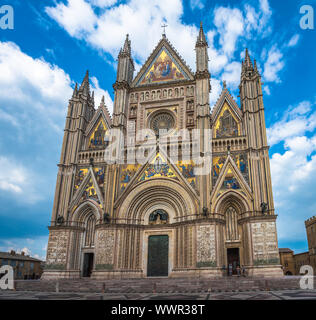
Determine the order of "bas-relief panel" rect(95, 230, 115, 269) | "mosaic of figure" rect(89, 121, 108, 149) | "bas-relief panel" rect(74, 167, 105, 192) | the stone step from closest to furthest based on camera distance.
A: 1. the stone step
2. "bas-relief panel" rect(95, 230, 115, 269)
3. "bas-relief panel" rect(74, 167, 105, 192)
4. "mosaic of figure" rect(89, 121, 108, 149)

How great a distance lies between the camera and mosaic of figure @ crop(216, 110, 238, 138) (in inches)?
961

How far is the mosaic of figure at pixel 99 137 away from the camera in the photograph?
2700 centimetres

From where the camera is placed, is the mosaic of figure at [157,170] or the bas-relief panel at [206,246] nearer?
the bas-relief panel at [206,246]

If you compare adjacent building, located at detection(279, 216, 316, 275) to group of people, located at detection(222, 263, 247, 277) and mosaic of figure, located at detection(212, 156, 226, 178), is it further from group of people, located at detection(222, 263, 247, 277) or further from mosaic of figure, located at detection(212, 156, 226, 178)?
mosaic of figure, located at detection(212, 156, 226, 178)

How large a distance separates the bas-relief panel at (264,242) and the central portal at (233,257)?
5.85 feet

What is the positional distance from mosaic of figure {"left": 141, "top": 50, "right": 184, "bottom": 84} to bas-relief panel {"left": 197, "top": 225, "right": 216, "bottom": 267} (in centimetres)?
1449

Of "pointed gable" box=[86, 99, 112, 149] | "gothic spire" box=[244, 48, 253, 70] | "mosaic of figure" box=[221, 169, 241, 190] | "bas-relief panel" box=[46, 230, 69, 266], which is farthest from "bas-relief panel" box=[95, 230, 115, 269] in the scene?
"gothic spire" box=[244, 48, 253, 70]

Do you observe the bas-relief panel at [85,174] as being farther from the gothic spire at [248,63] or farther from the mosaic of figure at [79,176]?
the gothic spire at [248,63]

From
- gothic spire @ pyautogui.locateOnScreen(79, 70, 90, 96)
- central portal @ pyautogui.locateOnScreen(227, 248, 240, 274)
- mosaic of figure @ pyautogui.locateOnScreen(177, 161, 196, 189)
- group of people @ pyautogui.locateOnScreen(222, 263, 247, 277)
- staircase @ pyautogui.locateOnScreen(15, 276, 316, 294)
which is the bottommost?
staircase @ pyautogui.locateOnScreen(15, 276, 316, 294)

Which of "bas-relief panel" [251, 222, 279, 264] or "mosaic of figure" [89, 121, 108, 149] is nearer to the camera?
"bas-relief panel" [251, 222, 279, 264]

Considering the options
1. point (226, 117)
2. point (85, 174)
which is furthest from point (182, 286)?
point (226, 117)

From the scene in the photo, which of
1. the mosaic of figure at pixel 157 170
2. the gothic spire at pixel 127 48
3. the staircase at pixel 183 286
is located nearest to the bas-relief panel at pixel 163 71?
the gothic spire at pixel 127 48
